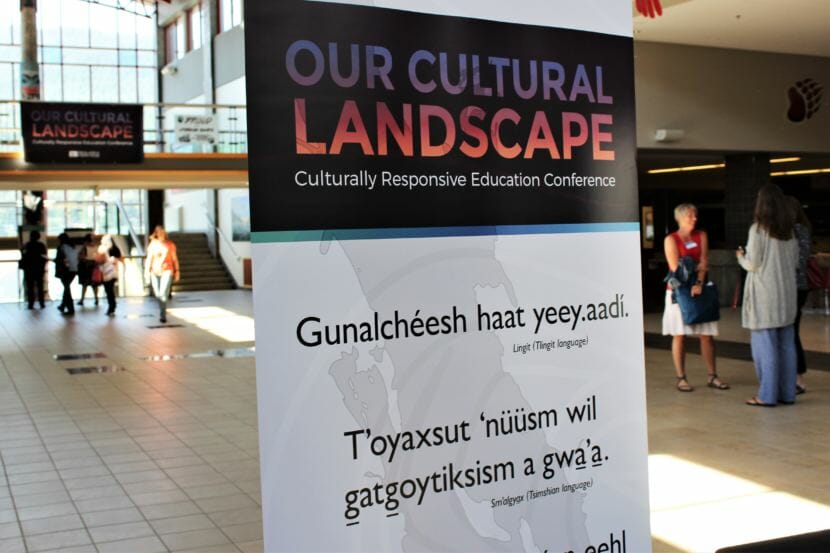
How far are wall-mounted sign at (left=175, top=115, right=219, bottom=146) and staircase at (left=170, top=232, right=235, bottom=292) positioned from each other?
7.46 m

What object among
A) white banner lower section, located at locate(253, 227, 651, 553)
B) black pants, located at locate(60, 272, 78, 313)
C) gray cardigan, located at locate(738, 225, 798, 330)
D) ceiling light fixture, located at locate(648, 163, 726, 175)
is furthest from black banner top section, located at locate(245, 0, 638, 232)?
black pants, located at locate(60, 272, 78, 313)

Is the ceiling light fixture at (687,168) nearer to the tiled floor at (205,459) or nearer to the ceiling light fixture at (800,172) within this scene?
the ceiling light fixture at (800,172)

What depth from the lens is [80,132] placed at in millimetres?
18734

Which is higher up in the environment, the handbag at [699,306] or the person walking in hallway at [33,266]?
the person walking in hallway at [33,266]

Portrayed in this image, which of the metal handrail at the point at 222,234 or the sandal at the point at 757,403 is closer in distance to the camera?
the sandal at the point at 757,403

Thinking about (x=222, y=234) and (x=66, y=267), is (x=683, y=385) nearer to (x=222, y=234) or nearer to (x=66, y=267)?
(x=66, y=267)

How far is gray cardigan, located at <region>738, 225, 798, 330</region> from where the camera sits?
7.02m

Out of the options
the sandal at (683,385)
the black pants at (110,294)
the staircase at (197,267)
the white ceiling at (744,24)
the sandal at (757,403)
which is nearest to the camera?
the sandal at (757,403)

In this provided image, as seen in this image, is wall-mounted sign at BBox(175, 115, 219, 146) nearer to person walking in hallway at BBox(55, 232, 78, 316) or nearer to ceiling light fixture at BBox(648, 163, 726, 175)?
person walking in hallway at BBox(55, 232, 78, 316)

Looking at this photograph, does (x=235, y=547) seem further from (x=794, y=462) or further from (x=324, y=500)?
(x=794, y=462)

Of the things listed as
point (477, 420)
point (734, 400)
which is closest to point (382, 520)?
point (477, 420)

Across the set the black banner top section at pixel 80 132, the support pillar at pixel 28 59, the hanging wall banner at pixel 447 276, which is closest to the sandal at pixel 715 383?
the hanging wall banner at pixel 447 276

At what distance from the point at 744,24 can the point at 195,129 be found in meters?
12.3

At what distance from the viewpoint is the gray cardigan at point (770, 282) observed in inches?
276
